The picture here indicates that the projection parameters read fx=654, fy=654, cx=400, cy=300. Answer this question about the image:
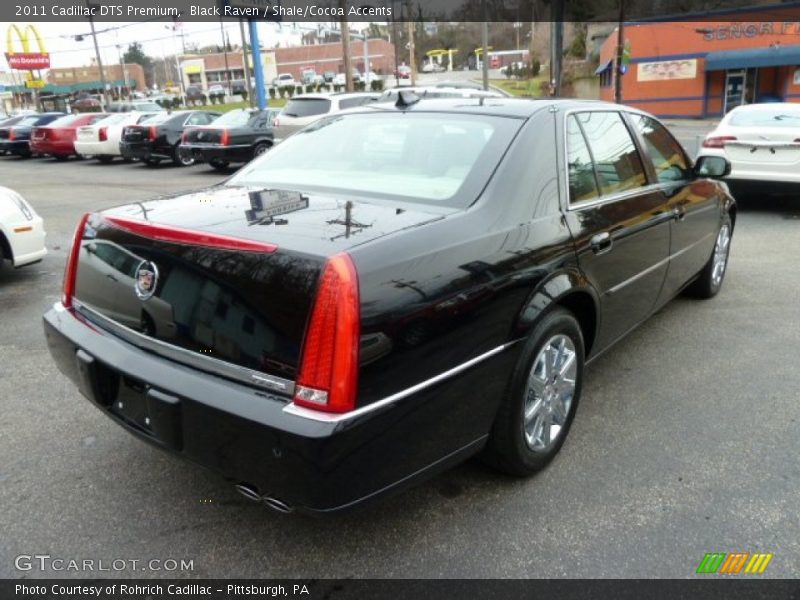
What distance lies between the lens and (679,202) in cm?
423

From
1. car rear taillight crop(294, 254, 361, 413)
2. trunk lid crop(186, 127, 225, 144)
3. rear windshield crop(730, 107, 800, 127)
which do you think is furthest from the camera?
trunk lid crop(186, 127, 225, 144)

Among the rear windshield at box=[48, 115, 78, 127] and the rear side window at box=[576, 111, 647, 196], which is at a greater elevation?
the rear side window at box=[576, 111, 647, 196]

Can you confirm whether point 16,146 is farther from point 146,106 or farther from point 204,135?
point 204,135

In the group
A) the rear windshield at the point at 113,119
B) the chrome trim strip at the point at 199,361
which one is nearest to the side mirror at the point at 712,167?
the chrome trim strip at the point at 199,361

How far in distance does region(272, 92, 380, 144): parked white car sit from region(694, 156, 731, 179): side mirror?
1043 centimetres

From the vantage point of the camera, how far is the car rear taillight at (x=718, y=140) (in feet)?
28.5

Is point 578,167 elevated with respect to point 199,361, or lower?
elevated

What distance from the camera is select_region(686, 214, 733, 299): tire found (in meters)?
5.23

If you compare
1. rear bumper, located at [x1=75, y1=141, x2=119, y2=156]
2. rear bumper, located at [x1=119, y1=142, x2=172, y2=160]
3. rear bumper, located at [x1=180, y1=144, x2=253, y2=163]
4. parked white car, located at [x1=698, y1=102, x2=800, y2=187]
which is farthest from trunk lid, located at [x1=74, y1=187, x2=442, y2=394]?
rear bumper, located at [x1=75, y1=141, x2=119, y2=156]

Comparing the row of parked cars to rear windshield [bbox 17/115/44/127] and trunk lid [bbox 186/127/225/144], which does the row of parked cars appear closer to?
trunk lid [bbox 186/127/225/144]

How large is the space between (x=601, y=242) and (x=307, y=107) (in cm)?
1241

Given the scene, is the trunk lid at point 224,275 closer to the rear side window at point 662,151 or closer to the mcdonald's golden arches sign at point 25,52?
the rear side window at point 662,151

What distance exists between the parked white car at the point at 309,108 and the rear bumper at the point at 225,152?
1.48 metres

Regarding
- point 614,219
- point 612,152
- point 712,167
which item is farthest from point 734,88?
point 614,219
